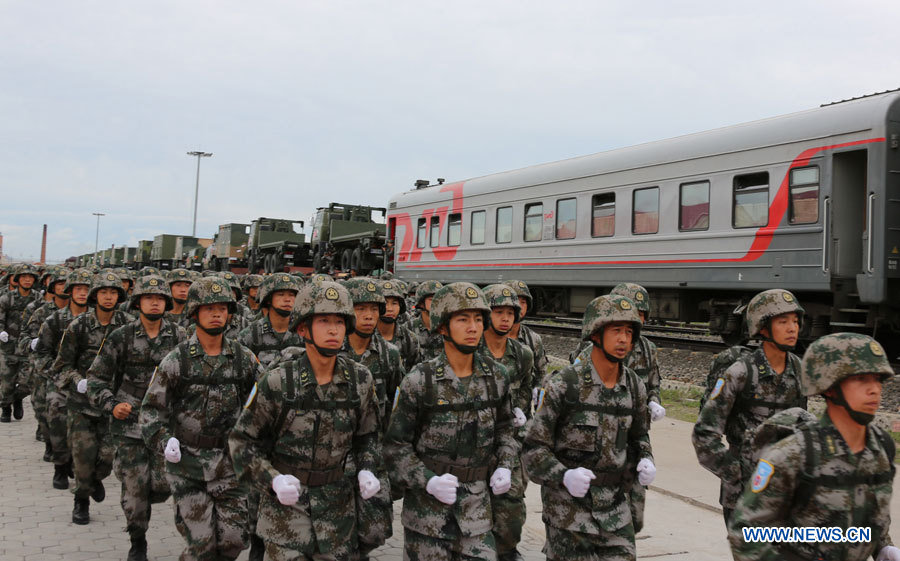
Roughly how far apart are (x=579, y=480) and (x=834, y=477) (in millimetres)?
1186

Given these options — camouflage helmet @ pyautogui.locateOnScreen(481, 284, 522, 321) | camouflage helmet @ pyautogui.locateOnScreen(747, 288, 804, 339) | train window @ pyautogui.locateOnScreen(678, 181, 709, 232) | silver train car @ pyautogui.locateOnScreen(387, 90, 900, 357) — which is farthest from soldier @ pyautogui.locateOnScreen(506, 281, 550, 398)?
train window @ pyautogui.locateOnScreen(678, 181, 709, 232)

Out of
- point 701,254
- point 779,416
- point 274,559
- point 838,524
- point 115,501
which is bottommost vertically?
point 115,501

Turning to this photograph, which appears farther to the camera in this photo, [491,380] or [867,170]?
[867,170]

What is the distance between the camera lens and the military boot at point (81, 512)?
247 inches

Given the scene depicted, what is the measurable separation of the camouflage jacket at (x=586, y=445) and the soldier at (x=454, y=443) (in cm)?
22

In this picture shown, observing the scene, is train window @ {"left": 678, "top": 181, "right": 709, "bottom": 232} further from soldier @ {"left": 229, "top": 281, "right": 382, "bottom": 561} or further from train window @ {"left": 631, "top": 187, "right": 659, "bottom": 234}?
soldier @ {"left": 229, "top": 281, "right": 382, "bottom": 561}

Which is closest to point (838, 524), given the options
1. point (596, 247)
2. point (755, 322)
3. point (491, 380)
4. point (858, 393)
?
point (858, 393)

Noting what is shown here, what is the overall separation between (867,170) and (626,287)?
5.99 meters

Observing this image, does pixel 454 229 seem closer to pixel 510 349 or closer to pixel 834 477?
pixel 510 349

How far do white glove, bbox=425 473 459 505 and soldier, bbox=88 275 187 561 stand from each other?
2361 mm

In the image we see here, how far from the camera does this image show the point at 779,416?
3283 mm

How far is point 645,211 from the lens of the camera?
14.2 meters

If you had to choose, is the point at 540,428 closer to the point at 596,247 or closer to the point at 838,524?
the point at 838,524

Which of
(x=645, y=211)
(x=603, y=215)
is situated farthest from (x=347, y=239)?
(x=645, y=211)
